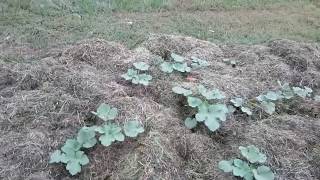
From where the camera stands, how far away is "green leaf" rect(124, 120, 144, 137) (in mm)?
2794

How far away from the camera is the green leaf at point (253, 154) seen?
9.10ft

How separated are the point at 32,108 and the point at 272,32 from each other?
3.13 meters

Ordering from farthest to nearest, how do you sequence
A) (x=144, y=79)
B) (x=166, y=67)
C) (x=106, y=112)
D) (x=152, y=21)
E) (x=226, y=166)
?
(x=152, y=21) → (x=166, y=67) → (x=144, y=79) → (x=106, y=112) → (x=226, y=166)

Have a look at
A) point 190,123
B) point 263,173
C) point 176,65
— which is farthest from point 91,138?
point 176,65

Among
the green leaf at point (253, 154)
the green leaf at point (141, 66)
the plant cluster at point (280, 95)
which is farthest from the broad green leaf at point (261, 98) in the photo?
the green leaf at point (141, 66)

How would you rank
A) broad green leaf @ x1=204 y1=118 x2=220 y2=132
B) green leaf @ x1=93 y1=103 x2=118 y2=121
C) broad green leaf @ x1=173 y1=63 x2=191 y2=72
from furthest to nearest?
1. broad green leaf @ x1=173 y1=63 x2=191 y2=72
2. broad green leaf @ x1=204 y1=118 x2=220 y2=132
3. green leaf @ x1=93 y1=103 x2=118 y2=121

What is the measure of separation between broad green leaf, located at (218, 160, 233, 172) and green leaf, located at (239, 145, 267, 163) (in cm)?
11

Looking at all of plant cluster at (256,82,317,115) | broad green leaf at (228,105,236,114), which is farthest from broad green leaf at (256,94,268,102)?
A: broad green leaf at (228,105,236,114)

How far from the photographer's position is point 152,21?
5184 millimetres

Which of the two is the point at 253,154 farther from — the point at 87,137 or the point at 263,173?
the point at 87,137

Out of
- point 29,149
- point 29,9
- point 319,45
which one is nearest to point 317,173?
point 29,149

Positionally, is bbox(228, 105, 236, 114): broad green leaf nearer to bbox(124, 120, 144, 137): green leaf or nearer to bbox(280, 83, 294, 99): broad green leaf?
bbox(280, 83, 294, 99): broad green leaf

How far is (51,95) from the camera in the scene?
3.19 metres

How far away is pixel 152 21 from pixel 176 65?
1641 mm
